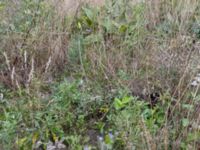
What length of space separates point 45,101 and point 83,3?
1364mm

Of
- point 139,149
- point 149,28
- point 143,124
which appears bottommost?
point 139,149

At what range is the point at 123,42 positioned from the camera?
306 centimetres

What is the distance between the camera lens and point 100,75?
9.03 feet

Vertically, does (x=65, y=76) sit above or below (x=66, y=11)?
below

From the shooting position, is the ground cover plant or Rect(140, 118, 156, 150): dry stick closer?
Rect(140, 118, 156, 150): dry stick

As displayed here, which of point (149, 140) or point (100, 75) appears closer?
point (149, 140)

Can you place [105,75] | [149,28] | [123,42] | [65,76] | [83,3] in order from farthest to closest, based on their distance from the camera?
[83,3]
[149,28]
[123,42]
[65,76]
[105,75]

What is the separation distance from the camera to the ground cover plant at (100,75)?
7.24 feet

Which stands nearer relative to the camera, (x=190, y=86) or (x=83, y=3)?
(x=190, y=86)

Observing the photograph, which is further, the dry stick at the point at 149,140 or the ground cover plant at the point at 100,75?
the ground cover plant at the point at 100,75

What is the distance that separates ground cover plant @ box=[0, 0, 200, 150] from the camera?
7.24 ft

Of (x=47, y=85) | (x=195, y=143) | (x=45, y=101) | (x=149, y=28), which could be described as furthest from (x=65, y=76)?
(x=195, y=143)

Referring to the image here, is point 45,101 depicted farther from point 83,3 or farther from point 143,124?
point 83,3

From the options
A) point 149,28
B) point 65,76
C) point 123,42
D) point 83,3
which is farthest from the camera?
point 83,3
